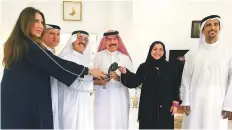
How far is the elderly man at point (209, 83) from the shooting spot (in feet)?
8.86

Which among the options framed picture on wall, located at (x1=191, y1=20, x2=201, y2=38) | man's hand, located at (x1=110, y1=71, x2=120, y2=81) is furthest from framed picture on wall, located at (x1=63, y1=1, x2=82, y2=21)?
man's hand, located at (x1=110, y1=71, x2=120, y2=81)

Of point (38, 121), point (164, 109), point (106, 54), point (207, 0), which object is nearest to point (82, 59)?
point (106, 54)

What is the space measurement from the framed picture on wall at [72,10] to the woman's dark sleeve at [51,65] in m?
4.30

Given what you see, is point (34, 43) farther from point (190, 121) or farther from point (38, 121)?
point (190, 121)

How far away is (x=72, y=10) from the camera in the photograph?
6375 mm

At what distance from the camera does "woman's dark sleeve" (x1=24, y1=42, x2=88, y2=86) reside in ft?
7.06

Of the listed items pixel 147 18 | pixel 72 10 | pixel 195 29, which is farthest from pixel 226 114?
pixel 72 10

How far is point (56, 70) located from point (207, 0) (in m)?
3.81

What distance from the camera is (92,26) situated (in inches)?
257

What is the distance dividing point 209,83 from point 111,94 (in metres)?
1.10

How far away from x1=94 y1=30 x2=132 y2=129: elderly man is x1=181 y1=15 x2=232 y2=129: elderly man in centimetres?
72

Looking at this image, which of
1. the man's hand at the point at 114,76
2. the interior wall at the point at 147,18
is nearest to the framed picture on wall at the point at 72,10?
the interior wall at the point at 147,18

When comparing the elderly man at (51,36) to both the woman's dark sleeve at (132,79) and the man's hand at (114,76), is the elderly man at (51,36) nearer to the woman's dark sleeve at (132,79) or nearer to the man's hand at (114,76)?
the man's hand at (114,76)

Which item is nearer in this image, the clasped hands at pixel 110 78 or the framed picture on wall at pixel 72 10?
the clasped hands at pixel 110 78
